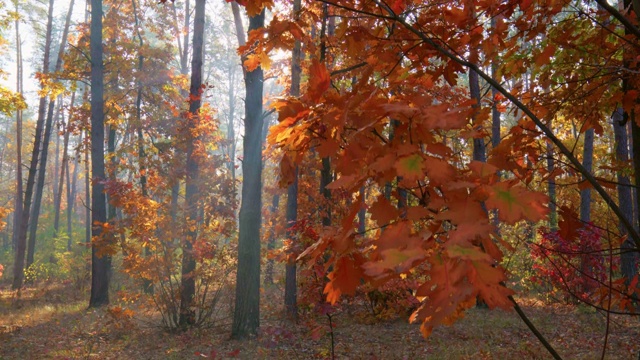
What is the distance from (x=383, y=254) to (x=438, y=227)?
31 centimetres

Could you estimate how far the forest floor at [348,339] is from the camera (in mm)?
6836

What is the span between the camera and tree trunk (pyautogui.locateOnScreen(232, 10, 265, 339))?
8.01m

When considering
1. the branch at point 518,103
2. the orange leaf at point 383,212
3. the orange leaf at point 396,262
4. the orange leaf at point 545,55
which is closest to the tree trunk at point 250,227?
the orange leaf at point 545,55

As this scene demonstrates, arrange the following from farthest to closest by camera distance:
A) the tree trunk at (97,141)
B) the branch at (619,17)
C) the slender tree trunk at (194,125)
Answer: the tree trunk at (97,141), the slender tree trunk at (194,125), the branch at (619,17)

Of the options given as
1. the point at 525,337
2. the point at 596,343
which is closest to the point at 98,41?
the point at 525,337

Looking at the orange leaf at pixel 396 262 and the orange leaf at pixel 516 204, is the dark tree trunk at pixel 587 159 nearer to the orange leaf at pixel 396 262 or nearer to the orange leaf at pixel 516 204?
the orange leaf at pixel 516 204

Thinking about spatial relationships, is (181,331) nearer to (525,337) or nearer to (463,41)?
(525,337)

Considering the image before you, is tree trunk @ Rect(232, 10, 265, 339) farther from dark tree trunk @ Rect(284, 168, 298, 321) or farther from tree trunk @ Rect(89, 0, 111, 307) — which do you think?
tree trunk @ Rect(89, 0, 111, 307)

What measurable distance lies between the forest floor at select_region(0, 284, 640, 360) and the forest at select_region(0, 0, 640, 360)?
0.06 metres

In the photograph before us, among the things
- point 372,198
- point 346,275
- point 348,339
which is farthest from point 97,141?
point 346,275

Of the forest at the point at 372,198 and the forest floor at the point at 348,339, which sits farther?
the forest floor at the point at 348,339

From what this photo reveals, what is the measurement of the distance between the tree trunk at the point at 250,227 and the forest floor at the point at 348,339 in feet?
1.45

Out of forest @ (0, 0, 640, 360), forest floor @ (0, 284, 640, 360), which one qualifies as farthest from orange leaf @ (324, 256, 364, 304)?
forest floor @ (0, 284, 640, 360)

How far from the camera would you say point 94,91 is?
1260 centimetres
